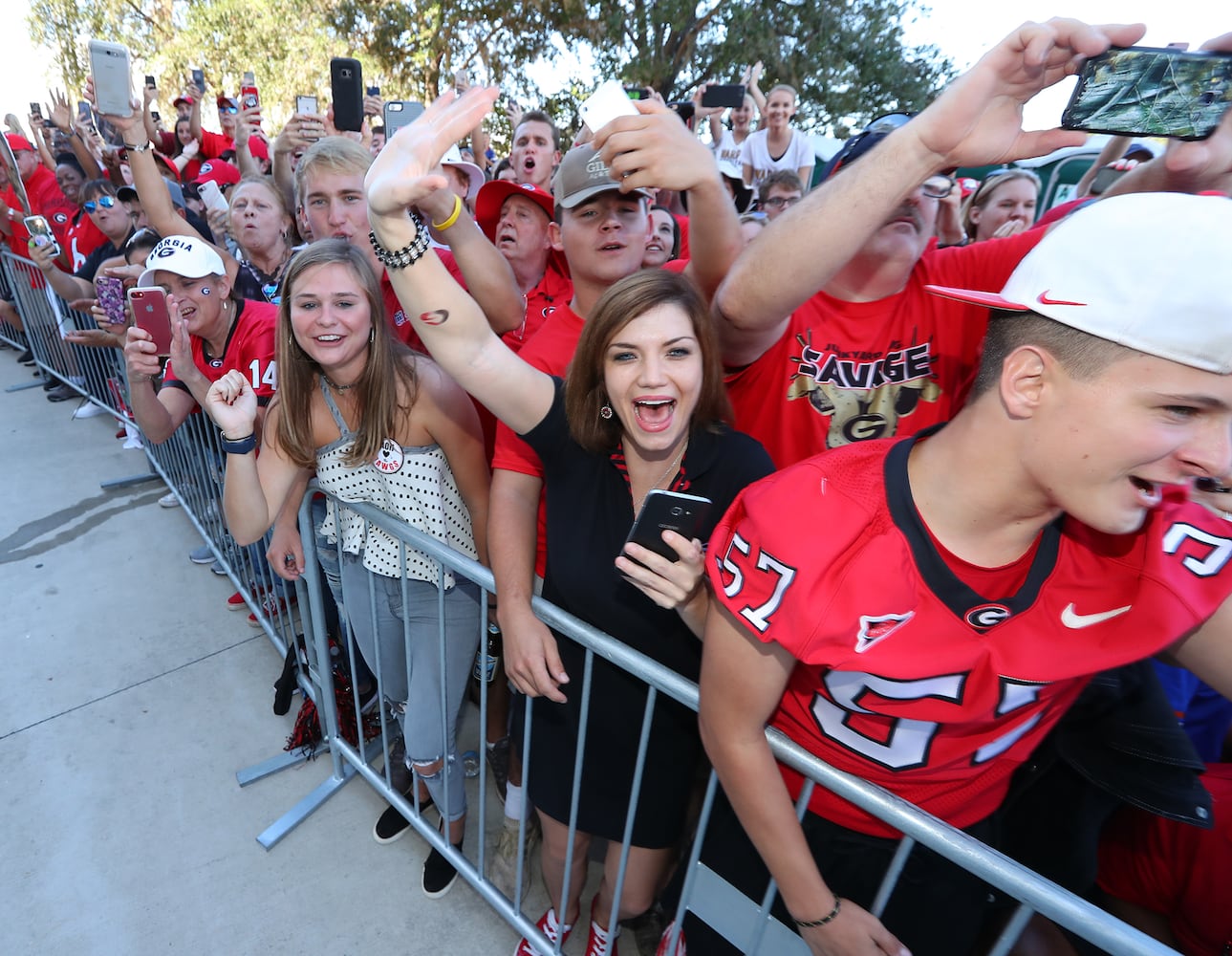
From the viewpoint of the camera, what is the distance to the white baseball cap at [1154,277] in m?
0.85

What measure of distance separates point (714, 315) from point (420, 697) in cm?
160

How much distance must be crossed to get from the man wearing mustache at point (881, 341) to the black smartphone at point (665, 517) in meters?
0.59

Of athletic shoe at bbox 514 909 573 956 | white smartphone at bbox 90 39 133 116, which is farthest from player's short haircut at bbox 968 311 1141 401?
white smartphone at bbox 90 39 133 116

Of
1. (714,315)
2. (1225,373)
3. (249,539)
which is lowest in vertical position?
(249,539)

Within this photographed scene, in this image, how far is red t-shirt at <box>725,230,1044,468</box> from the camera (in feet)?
5.80

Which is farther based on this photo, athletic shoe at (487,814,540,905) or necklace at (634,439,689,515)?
athletic shoe at (487,814,540,905)

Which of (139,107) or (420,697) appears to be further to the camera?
(139,107)

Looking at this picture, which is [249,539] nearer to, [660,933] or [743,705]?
[743,705]

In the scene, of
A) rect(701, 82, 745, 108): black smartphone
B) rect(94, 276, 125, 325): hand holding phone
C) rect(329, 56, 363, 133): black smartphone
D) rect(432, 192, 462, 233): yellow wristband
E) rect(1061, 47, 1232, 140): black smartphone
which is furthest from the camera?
rect(701, 82, 745, 108): black smartphone

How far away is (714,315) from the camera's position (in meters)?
1.73

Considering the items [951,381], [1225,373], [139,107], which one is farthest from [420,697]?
[139,107]

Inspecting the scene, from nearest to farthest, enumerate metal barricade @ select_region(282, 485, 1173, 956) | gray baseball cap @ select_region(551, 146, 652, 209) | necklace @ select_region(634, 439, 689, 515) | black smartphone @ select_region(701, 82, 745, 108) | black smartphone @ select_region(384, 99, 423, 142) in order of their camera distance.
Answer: metal barricade @ select_region(282, 485, 1173, 956) → necklace @ select_region(634, 439, 689, 515) → gray baseball cap @ select_region(551, 146, 652, 209) → black smartphone @ select_region(384, 99, 423, 142) → black smartphone @ select_region(701, 82, 745, 108)

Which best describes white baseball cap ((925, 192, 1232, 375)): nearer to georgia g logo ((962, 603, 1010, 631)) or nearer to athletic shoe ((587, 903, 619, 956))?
georgia g logo ((962, 603, 1010, 631))

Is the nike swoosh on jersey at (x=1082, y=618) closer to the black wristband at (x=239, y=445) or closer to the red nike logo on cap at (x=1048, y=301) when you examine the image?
the red nike logo on cap at (x=1048, y=301)
